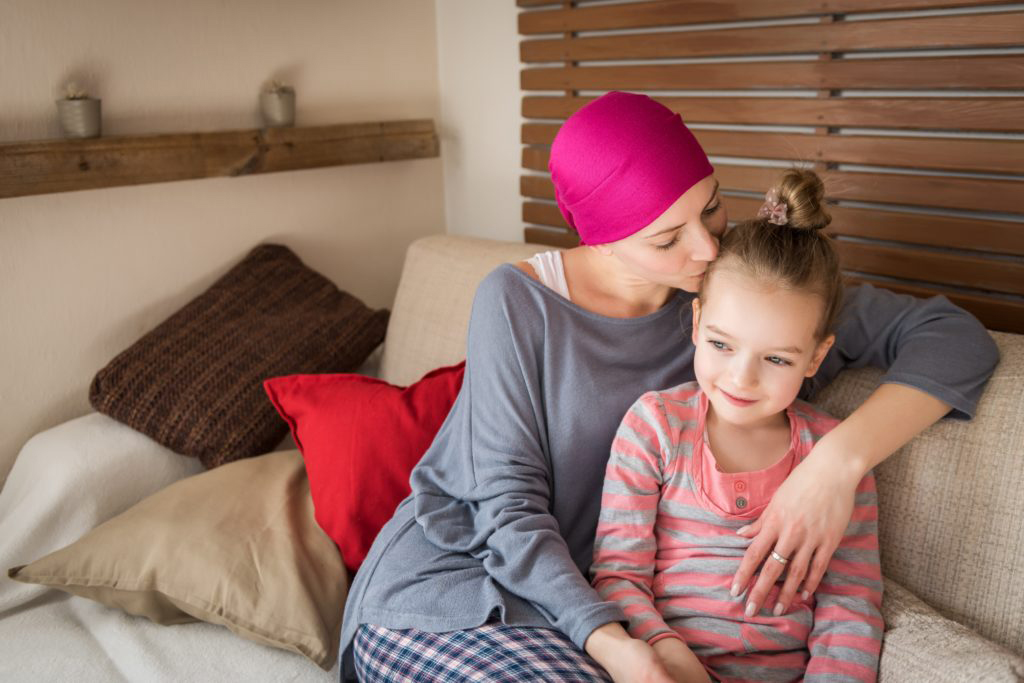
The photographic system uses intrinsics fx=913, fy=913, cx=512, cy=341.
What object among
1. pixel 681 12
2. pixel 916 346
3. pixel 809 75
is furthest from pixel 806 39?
pixel 916 346

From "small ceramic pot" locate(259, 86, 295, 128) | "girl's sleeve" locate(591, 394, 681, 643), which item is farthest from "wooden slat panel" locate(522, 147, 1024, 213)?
"small ceramic pot" locate(259, 86, 295, 128)

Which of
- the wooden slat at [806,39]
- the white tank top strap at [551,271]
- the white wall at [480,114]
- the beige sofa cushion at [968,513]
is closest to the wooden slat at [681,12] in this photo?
the wooden slat at [806,39]

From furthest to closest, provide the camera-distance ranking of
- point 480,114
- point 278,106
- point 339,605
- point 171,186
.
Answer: point 480,114 → point 278,106 → point 171,186 → point 339,605

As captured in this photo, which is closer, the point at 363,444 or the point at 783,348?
the point at 783,348

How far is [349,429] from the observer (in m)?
1.73

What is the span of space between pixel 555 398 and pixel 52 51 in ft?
4.41

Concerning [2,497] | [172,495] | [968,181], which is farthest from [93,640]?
[968,181]

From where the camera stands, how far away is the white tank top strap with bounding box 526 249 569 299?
1.47 meters

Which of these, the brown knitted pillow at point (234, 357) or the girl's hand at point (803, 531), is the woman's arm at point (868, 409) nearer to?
the girl's hand at point (803, 531)

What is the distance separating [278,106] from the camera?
7.44 ft

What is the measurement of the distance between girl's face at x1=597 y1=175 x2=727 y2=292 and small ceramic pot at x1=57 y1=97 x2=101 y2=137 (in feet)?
3.96

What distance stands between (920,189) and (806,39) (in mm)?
377

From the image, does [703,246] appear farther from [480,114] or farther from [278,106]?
[480,114]

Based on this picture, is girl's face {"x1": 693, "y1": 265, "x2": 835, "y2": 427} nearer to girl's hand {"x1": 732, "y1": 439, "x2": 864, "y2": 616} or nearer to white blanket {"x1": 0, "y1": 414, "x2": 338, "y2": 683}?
girl's hand {"x1": 732, "y1": 439, "x2": 864, "y2": 616}
